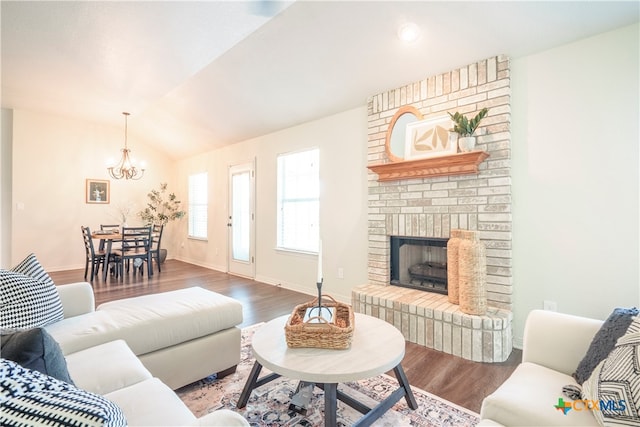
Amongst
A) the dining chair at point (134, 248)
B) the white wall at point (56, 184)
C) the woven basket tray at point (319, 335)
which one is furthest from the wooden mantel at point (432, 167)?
the white wall at point (56, 184)

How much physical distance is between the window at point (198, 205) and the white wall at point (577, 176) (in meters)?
5.68

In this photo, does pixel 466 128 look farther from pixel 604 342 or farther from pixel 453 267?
pixel 604 342

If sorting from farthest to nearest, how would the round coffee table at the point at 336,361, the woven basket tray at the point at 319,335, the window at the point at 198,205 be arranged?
1. the window at the point at 198,205
2. the woven basket tray at the point at 319,335
3. the round coffee table at the point at 336,361

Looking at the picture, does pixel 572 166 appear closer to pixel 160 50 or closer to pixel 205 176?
pixel 160 50

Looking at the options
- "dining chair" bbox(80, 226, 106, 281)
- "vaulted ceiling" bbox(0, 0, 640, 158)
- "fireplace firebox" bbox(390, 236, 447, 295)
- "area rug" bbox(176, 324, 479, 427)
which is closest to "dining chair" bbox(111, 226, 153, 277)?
"dining chair" bbox(80, 226, 106, 281)

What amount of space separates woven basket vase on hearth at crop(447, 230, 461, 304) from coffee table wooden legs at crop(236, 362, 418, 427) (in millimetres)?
1160

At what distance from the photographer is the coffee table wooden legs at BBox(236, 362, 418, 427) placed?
130 cm

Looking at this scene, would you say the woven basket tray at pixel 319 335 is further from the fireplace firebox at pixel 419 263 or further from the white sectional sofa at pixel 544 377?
the fireplace firebox at pixel 419 263

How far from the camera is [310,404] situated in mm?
1702

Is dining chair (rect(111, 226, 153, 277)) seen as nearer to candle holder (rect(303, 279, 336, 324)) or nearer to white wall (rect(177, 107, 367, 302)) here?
white wall (rect(177, 107, 367, 302))

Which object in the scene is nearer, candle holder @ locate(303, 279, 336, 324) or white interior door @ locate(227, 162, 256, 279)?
candle holder @ locate(303, 279, 336, 324)

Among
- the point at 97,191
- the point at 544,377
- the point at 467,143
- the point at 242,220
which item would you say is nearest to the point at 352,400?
the point at 544,377

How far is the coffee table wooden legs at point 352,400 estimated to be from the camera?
130 centimetres

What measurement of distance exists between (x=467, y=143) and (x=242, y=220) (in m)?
4.03
